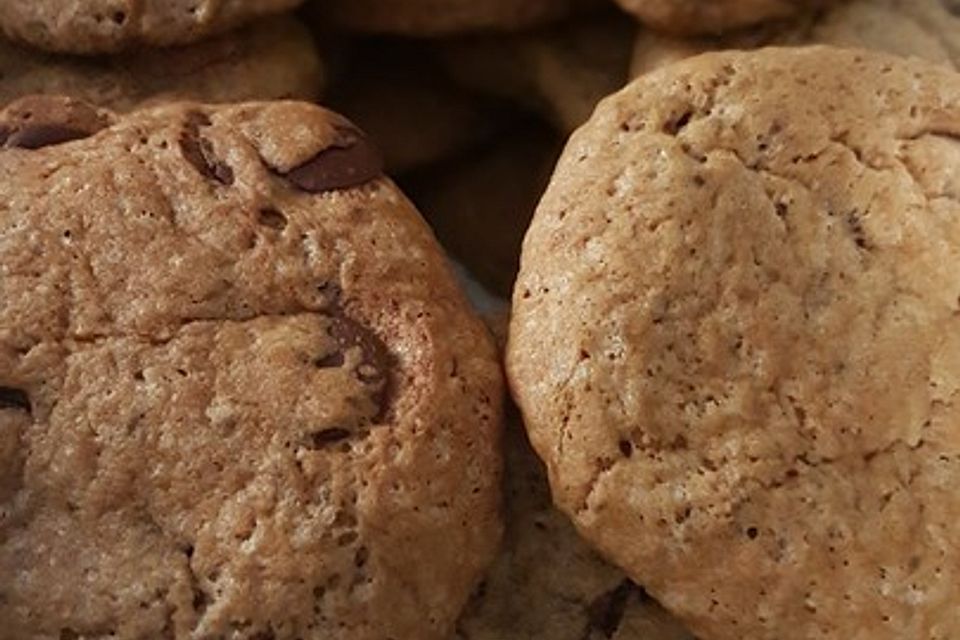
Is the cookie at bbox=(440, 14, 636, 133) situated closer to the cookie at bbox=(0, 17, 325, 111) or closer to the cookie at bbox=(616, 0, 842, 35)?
the cookie at bbox=(616, 0, 842, 35)

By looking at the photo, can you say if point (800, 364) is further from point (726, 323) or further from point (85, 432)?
point (85, 432)

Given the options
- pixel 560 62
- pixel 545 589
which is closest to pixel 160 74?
pixel 560 62

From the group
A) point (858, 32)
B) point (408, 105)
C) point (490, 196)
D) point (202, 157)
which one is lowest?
point (490, 196)

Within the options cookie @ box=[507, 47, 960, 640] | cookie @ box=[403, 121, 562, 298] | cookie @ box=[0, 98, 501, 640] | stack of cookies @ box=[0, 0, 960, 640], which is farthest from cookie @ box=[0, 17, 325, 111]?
cookie @ box=[507, 47, 960, 640]

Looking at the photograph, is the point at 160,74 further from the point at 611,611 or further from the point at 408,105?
the point at 611,611

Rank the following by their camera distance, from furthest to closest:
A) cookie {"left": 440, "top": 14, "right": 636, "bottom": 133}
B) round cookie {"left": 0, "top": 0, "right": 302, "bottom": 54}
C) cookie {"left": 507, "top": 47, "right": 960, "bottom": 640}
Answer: cookie {"left": 440, "top": 14, "right": 636, "bottom": 133}
round cookie {"left": 0, "top": 0, "right": 302, "bottom": 54}
cookie {"left": 507, "top": 47, "right": 960, "bottom": 640}

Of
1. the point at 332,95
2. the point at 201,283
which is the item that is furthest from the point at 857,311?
the point at 332,95
